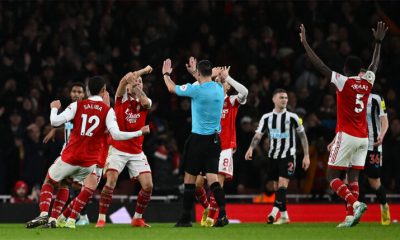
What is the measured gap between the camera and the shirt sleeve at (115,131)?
1380 cm

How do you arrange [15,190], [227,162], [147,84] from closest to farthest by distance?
1. [227,162]
2. [15,190]
3. [147,84]

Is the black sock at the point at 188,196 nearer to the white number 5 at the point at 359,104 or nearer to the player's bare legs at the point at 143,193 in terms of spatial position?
the player's bare legs at the point at 143,193

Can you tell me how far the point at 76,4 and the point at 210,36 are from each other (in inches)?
128

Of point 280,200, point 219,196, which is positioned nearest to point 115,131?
point 219,196

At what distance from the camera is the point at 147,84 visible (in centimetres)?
2216

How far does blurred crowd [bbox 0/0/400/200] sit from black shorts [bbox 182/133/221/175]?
5329mm

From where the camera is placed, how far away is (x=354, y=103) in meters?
15.1

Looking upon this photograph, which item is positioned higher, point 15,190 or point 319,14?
point 319,14

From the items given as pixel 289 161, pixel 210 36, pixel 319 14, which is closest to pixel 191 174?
pixel 289 161

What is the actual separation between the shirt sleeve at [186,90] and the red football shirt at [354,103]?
2.09 metres

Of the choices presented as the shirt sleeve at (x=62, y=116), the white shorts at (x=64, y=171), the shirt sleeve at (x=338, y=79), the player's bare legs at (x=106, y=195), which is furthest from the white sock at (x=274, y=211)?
the shirt sleeve at (x=62, y=116)

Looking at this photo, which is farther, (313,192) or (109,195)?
(313,192)

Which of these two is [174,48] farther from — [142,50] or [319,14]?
[319,14]

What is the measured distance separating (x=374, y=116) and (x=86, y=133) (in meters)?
4.76
